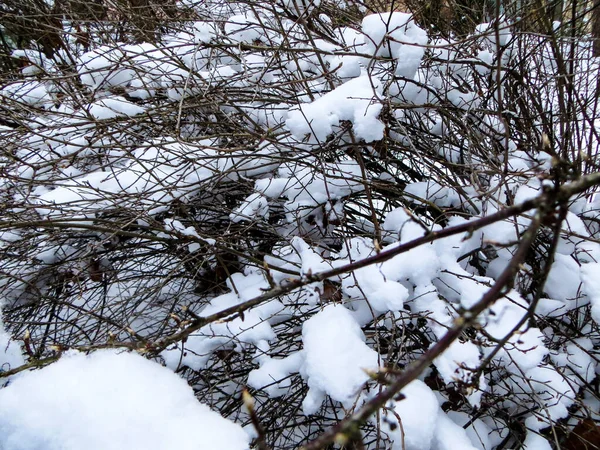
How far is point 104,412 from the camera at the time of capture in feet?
4.50

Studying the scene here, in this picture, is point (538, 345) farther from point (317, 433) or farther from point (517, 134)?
point (517, 134)

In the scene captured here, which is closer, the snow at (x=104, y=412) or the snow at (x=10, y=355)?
the snow at (x=104, y=412)

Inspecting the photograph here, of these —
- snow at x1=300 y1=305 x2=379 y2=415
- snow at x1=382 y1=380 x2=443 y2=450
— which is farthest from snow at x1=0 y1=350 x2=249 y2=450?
snow at x1=382 y1=380 x2=443 y2=450

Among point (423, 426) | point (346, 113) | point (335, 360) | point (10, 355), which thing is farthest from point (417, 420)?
point (10, 355)

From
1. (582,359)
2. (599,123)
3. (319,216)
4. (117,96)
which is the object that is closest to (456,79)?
(599,123)

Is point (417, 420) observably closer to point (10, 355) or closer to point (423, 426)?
point (423, 426)

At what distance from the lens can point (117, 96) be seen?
2.97 m

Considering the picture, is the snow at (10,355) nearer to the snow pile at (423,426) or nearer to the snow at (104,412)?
the snow at (104,412)

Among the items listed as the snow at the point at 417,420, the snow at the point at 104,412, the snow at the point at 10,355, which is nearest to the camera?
the snow at the point at 104,412

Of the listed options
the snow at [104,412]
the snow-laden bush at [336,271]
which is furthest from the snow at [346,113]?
the snow at [104,412]

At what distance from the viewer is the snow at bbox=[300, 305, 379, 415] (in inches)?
57.8

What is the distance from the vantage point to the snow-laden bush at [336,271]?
1.38m

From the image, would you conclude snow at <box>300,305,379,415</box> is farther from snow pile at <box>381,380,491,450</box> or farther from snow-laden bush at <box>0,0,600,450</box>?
snow pile at <box>381,380,491,450</box>

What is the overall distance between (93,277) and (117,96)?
1.36 m
